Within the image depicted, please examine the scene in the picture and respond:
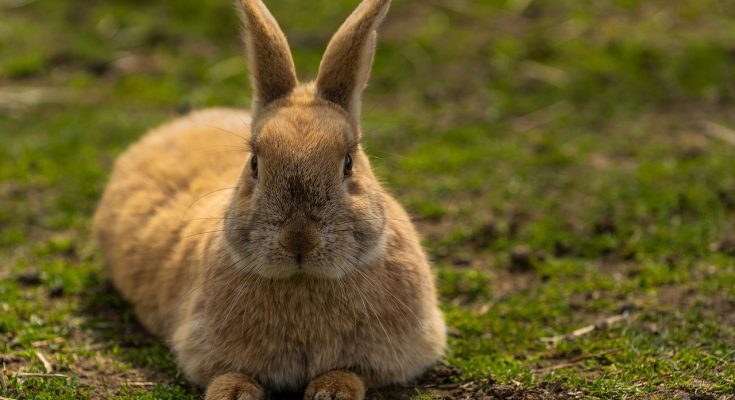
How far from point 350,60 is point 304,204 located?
1014mm

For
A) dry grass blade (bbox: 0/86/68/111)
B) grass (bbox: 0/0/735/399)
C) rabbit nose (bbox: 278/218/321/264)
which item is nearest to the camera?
rabbit nose (bbox: 278/218/321/264)

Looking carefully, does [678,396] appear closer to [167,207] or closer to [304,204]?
→ [304,204]

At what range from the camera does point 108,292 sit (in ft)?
20.1

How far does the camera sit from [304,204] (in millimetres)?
4105

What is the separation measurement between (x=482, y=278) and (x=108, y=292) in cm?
233

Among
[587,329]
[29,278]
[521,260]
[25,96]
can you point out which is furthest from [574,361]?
[25,96]

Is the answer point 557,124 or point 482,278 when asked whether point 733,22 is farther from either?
point 482,278

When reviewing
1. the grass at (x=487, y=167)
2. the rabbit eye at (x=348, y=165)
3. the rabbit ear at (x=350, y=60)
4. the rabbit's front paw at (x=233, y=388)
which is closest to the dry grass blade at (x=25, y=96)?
the grass at (x=487, y=167)

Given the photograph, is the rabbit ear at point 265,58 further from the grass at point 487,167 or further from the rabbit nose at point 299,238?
the grass at point 487,167

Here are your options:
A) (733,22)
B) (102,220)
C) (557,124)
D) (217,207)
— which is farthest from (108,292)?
(733,22)

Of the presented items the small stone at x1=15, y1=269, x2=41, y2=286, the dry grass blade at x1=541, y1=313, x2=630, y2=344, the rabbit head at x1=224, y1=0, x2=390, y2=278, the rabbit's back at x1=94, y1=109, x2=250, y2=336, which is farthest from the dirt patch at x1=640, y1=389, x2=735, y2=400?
the small stone at x1=15, y1=269, x2=41, y2=286

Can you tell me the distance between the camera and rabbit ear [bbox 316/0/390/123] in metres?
4.79

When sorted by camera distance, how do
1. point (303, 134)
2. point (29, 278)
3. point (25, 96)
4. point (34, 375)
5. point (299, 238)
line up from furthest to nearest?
point (25, 96), point (29, 278), point (34, 375), point (303, 134), point (299, 238)

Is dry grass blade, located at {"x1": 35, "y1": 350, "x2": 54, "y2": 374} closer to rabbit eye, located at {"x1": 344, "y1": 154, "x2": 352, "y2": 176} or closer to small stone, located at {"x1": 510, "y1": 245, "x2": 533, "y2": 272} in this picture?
rabbit eye, located at {"x1": 344, "y1": 154, "x2": 352, "y2": 176}
